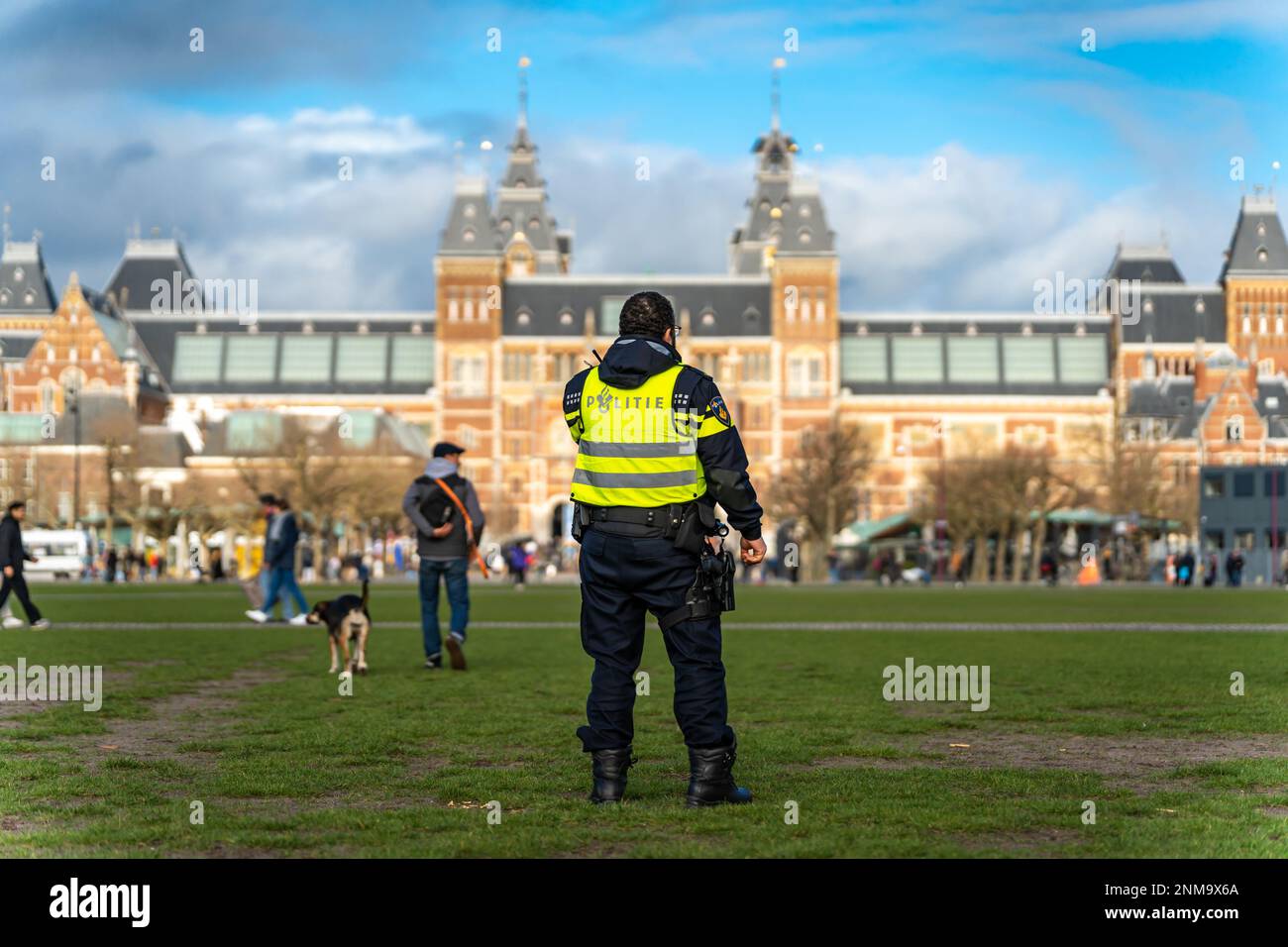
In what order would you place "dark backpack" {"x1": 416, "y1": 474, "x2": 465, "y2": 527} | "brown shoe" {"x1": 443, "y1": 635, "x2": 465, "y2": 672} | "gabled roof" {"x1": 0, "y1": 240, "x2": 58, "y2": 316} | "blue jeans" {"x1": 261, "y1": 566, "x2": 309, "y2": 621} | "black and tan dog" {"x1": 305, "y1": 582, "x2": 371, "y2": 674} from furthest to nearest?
"gabled roof" {"x1": 0, "y1": 240, "x2": 58, "y2": 316}, "blue jeans" {"x1": 261, "y1": 566, "x2": 309, "y2": 621}, "brown shoe" {"x1": 443, "y1": 635, "x2": 465, "y2": 672}, "dark backpack" {"x1": 416, "y1": 474, "x2": 465, "y2": 527}, "black and tan dog" {"x1": 305, "y1": 582, "x2": 371, "y2": 674}

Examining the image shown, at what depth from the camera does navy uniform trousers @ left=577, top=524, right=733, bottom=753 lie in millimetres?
7316

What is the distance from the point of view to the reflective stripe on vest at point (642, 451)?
289 inches

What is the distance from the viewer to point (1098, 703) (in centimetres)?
1234

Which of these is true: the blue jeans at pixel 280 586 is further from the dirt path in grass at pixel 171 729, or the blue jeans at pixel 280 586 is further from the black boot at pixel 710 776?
the black boot at pixel 710 776

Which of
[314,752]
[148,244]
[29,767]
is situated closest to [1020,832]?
[314,752]

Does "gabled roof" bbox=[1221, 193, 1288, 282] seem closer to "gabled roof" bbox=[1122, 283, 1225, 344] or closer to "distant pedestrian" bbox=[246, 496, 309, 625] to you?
"gabled roof" bbox=[1122, 283, 1225, 344]

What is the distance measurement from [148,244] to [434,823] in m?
129

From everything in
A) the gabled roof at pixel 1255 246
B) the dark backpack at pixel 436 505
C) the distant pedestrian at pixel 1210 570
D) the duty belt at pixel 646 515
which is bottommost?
the distant pedestrian at pixel 1210 570

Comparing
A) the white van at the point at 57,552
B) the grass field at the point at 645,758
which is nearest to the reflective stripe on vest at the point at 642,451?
the grass field at the point at 645,758

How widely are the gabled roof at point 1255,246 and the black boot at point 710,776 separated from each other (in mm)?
116055

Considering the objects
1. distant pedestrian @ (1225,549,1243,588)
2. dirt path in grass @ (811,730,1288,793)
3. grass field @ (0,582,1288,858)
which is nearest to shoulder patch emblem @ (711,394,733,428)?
grass field @ (0,582,1288,858)

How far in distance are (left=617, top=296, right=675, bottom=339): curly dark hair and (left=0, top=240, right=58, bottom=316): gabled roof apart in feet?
368

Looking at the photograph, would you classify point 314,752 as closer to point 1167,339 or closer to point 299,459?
point 299,459
